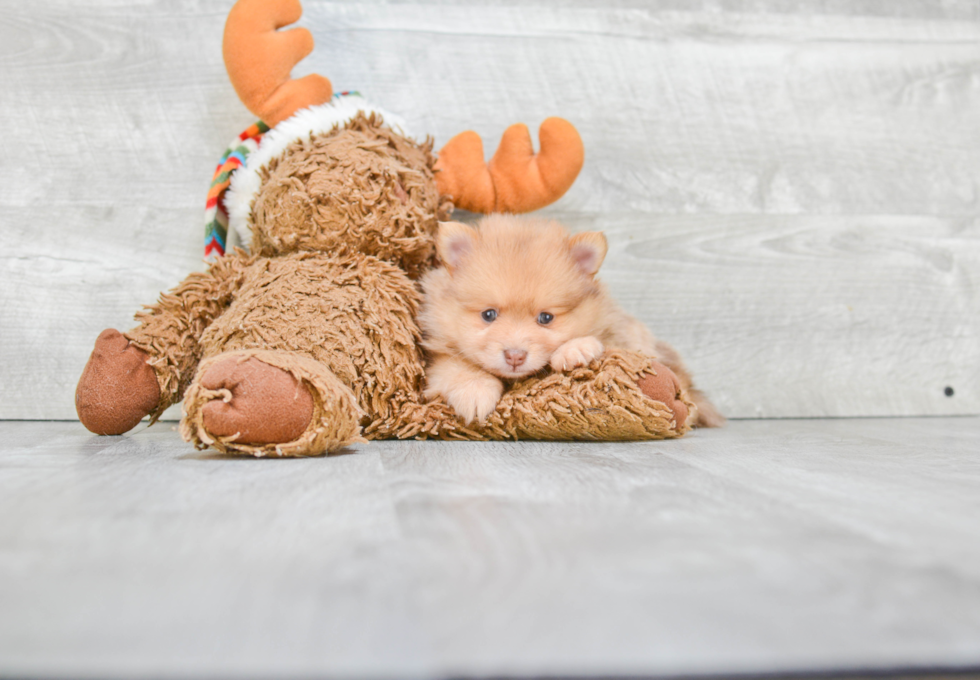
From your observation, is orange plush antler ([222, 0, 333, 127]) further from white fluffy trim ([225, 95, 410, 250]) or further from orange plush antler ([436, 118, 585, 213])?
orange plush antler ([436, 118, 585, 213])

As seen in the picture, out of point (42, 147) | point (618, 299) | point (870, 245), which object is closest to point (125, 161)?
point (42, 147)

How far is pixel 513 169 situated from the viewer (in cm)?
148

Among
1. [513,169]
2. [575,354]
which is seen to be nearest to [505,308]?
[575,354]

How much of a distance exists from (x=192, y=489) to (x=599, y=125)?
1.36 meters

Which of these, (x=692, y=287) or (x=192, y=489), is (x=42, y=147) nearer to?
(x=192, y=489)

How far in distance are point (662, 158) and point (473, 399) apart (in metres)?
0.92

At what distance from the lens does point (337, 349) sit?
1.22 meters

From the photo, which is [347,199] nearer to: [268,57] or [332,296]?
[332,296]

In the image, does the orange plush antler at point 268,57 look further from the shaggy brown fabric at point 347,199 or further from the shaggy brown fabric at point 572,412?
the shaggy brown fabric at point 572,412

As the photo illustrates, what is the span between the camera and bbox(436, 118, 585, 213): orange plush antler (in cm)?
145

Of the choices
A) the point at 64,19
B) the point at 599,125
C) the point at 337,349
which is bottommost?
the point at 337,349

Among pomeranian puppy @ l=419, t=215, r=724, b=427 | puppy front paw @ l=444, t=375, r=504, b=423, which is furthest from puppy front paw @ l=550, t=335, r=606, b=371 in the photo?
puppy front paw @ l=444, t=375, r=504, b=423

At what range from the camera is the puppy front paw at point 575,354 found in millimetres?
1251

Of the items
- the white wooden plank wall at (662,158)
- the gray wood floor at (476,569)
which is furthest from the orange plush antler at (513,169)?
the gray wood floor at (476,569)
